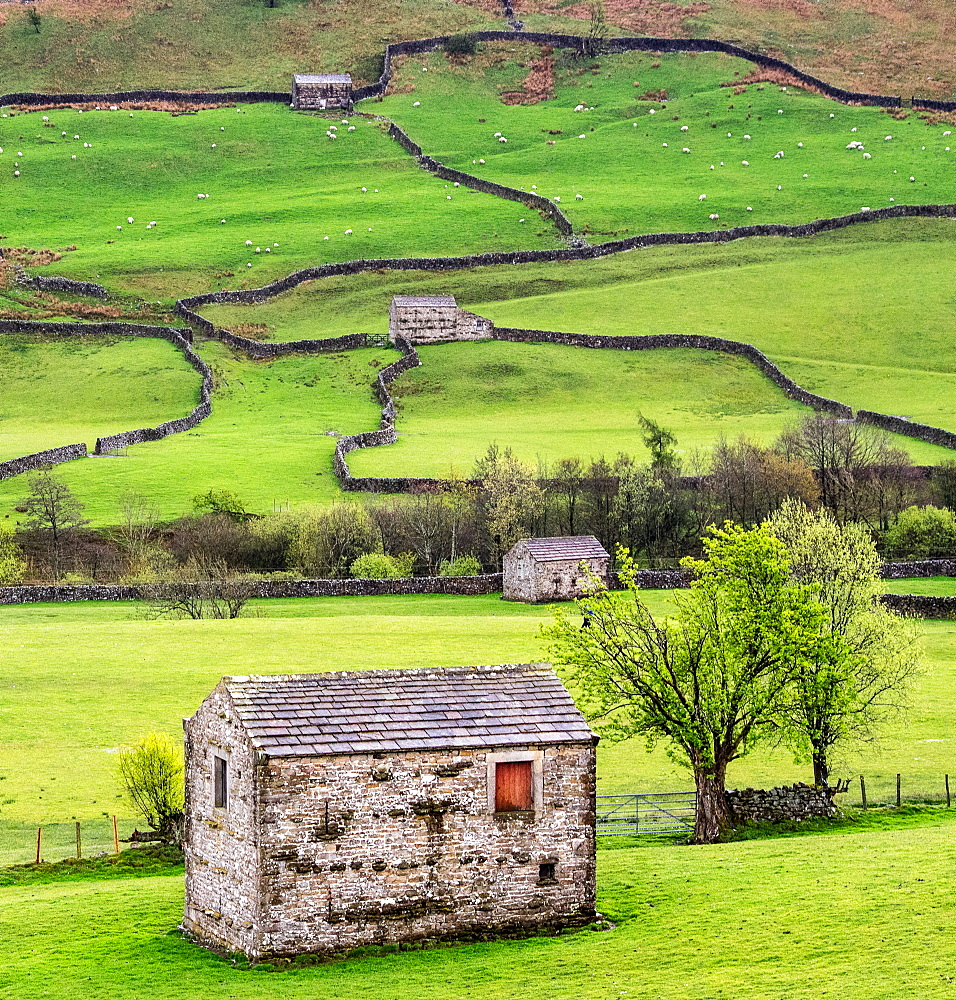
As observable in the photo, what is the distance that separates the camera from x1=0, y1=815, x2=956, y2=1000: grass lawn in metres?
26.9

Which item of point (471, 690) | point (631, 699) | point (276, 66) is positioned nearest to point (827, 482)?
point (631, 699)

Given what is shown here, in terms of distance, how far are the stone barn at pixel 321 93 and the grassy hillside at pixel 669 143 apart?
4.50m

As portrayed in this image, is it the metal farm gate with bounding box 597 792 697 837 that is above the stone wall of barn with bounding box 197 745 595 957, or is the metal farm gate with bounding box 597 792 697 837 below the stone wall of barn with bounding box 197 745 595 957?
below

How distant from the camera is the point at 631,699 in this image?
41.1 meters

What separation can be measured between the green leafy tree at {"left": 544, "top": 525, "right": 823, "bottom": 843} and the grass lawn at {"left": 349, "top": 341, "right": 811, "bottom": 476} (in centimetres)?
5402

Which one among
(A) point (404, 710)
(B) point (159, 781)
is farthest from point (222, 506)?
(A) point (404, 710)

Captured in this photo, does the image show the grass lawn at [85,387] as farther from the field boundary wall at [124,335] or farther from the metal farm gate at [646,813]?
the metal farm gate at [646,813]

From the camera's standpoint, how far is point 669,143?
167 m

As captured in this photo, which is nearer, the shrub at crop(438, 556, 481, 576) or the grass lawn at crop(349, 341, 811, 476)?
the shrub at crop(438, 556, 481, 576)

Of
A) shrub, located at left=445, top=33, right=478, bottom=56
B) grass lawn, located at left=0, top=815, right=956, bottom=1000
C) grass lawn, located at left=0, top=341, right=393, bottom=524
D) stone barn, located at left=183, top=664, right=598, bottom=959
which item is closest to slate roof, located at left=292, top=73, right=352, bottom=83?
shrub, located at left=445, top=33, right=478, bottom=56

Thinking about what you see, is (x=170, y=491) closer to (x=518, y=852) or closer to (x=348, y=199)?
(x=518, y=852)

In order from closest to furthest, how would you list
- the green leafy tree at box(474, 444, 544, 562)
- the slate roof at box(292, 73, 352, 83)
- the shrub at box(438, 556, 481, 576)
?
the shrub at box(438, 556, 481, 576) → the green leafy tree at box(474, 444, 544, 562) → the slate roof at box(292, 73, 352, 83)

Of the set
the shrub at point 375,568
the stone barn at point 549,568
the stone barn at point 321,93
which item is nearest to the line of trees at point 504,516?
the shrub at point 375,568

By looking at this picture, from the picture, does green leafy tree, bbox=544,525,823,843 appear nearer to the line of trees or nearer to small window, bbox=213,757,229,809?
small window, bbox=213,757,229,809
